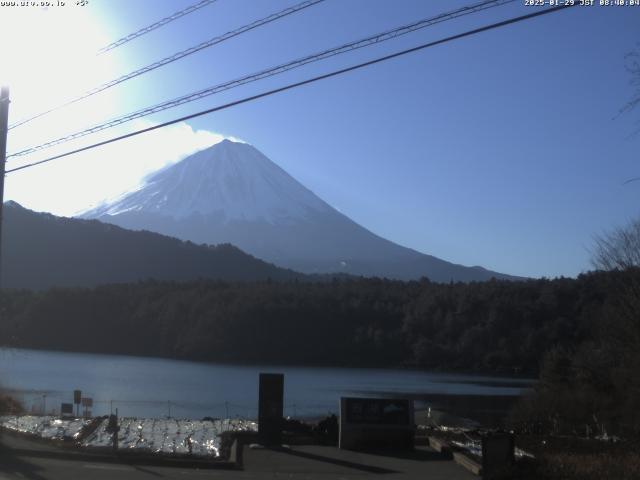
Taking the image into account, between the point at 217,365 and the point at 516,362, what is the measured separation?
74.5ft

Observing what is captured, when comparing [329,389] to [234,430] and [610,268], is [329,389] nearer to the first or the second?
[610,268]

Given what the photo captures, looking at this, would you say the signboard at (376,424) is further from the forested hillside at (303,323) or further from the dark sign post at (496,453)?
the forested hillside at (303,323)

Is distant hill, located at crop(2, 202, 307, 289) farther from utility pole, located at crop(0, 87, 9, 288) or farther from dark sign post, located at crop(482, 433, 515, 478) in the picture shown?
dark sign post, located at crop(482, 433, 515, 478)

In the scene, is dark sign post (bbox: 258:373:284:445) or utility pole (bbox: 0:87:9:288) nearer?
utility pole (bbox: 0:87:9:288)

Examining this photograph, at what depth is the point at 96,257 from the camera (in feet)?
352

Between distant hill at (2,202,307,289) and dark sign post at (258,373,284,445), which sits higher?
distant hill at (2,202,307,289)

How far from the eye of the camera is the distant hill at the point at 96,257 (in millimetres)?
97625

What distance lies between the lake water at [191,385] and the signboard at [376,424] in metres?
15.6

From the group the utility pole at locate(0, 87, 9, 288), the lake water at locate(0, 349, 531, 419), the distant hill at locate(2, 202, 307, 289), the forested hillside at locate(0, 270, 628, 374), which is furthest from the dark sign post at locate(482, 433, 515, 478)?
the distant hill at locate(2, 202, 307, 289)

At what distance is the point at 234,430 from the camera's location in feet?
66.3

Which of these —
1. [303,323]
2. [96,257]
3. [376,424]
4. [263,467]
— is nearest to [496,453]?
[263,467]

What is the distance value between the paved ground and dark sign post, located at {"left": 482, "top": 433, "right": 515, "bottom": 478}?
1.36 meters

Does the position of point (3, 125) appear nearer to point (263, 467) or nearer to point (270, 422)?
point (270, 422)

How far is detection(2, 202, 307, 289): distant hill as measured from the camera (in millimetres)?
97625
